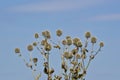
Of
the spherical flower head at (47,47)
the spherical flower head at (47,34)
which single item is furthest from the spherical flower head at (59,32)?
the spherical flower head at (47,47)

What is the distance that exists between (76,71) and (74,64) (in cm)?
18

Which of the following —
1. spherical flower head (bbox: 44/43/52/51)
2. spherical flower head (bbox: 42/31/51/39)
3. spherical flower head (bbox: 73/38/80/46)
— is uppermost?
spherical flower head (bbox: 42/31/51/39)

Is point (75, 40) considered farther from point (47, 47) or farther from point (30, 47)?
point (30, 47)

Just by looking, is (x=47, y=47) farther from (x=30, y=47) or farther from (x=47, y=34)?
(x=30, y=47)

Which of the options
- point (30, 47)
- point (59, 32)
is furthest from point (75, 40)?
point (30, 47)

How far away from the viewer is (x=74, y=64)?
10.2m

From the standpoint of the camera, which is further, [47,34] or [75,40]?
[47,34]

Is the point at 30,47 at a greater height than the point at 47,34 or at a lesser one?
lesser

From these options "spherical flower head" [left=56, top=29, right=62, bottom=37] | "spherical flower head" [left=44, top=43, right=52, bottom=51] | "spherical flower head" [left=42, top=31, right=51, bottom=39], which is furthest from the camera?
"spherical flower head" [left=56, top=29, right=62, bottom=37]

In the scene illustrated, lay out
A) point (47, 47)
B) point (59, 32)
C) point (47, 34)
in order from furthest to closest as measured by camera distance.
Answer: point (59, 32), point (47, 34), point (47, 47)

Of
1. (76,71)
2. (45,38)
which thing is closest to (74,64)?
(76,71)

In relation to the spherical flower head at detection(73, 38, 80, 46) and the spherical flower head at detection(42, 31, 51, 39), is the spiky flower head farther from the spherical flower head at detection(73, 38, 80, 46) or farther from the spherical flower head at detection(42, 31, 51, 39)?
the spherical flower head at detection(73, 38, 80, 46)

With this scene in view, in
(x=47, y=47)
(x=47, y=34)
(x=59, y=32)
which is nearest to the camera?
(x=47, y=47)

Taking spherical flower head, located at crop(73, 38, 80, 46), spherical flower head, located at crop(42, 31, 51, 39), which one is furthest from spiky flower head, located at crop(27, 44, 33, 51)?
spherical flower head, located at crop(73, 38, 80, 46)
